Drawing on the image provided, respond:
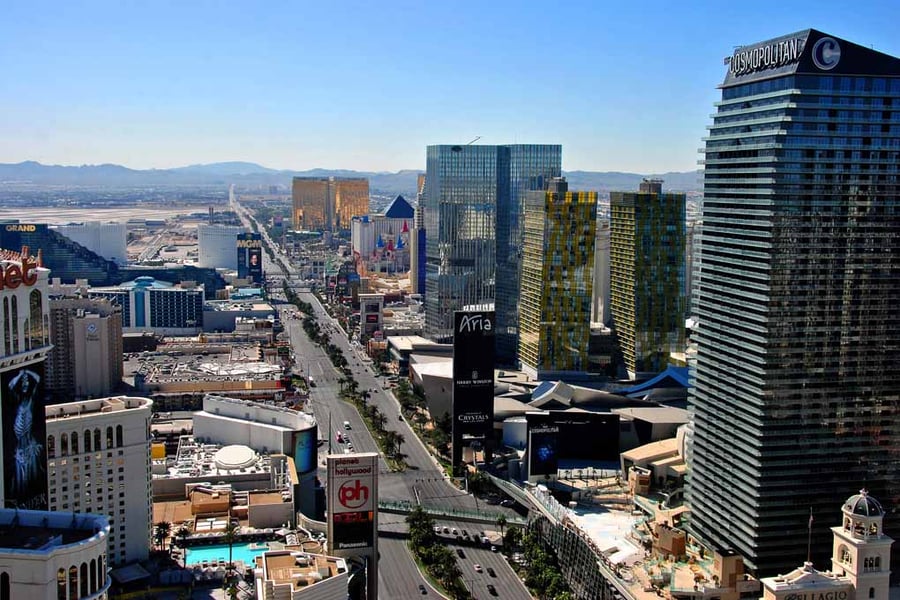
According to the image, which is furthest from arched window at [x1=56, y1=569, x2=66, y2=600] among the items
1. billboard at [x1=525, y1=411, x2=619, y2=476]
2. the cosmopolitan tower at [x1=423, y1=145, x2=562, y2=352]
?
the cosmopolitan tower at [x1=423, y1=145, x2=562, y2=352]

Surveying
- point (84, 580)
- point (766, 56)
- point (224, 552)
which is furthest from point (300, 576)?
point (766, 56)

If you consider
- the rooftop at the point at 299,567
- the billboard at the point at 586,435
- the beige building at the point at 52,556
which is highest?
the beige building at the point at 52,556

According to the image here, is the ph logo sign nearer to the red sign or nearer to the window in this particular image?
the red sign

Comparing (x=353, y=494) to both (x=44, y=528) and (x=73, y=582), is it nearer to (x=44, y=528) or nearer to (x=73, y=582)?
(x=44, y=528)

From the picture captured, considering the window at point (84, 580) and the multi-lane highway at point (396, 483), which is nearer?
the window at point (84, 580)

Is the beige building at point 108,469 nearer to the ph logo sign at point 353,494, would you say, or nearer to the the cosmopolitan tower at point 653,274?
the ph logo sign at point 353,494

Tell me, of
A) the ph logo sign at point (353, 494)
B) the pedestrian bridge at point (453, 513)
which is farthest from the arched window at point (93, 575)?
the pedestrian bridge at point (453, 513)

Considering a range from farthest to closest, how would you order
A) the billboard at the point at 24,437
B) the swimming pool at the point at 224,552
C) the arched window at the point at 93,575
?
the swimming pool at the point at 224,552
the billboard at the point at 24,437
the arched window at the point at 93,575
